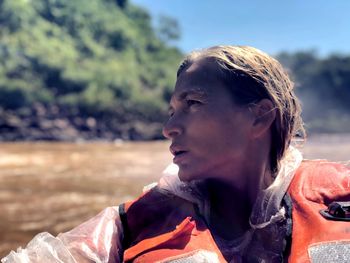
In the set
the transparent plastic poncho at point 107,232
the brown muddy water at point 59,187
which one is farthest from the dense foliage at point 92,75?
the transparent plastic poncho at point 107,232

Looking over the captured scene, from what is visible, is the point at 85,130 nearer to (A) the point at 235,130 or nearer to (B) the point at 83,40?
(B) the point at 83,40

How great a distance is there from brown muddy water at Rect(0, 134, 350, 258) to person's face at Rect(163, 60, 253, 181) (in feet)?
8.69

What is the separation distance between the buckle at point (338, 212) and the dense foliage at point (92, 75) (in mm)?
16357

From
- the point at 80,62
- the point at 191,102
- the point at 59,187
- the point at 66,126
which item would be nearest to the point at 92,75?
the point at 80,62

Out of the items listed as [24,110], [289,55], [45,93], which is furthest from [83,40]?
[289,55]

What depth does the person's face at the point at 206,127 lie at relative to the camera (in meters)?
1.17

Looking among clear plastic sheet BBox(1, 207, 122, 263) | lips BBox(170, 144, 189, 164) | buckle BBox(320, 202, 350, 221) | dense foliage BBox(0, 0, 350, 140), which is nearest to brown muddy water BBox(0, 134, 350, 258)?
clear plastic sheet BBox(1, 207, 122, 263)

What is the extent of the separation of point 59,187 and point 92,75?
57.1 ft

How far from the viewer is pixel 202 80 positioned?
120cm

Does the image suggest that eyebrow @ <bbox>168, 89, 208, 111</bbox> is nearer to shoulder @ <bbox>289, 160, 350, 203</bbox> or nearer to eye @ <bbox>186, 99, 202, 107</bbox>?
eye @ <bbox>186, 99, 202, 107</bbox>

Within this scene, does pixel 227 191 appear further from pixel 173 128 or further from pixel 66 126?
pixel 66 126

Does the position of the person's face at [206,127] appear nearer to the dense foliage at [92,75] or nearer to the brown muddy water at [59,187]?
the brown muddy water at [59,187]

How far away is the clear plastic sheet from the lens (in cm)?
108

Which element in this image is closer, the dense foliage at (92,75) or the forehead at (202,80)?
the forehead at (202,80)
